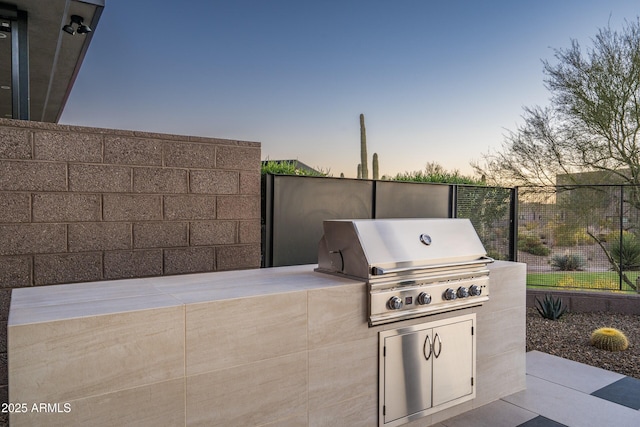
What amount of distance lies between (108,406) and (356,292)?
1270 mm

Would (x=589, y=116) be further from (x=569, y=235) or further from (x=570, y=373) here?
(x=570, y=373)

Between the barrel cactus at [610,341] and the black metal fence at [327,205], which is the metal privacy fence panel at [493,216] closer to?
the black metal fence at [327,205]

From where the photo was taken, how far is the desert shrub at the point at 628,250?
22.7 feet

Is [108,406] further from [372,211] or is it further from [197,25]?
[197,25]

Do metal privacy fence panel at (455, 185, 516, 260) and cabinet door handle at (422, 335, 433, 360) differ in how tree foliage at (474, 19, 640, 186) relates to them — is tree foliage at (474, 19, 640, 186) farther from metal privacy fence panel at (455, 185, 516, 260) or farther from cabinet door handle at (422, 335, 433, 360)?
cabinet door handle at (422, 335, 433, 360)

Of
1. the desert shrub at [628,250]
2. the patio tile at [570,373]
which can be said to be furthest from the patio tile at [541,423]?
the desert shrub at [628,250]

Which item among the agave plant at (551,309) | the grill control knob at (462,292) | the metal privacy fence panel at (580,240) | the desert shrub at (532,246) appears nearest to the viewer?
the grill control knob at (462,292)

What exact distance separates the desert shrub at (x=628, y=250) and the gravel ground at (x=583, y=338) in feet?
4.71

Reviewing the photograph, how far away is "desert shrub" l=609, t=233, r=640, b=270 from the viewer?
6.92 metres

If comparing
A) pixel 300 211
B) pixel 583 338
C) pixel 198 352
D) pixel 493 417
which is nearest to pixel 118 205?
pixel 198 352

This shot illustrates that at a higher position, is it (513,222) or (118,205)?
(118,205)

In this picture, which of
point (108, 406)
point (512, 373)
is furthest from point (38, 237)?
point (512, 373)

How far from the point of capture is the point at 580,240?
7.07 meters

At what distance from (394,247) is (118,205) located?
1.79 m
